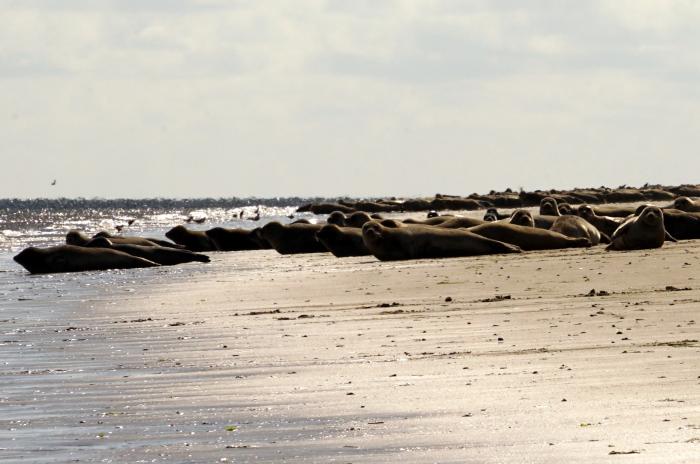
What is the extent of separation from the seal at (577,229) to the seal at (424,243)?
167cm

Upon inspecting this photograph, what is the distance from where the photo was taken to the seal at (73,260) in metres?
21.0

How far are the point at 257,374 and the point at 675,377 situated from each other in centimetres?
253

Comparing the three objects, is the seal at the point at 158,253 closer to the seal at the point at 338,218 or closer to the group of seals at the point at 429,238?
the group of seals at the point at 429,238

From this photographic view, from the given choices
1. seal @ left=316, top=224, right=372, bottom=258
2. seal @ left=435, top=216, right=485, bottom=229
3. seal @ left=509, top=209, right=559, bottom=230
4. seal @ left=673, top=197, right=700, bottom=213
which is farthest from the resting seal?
seal @ left=316, top=224, right=372, bottom=258

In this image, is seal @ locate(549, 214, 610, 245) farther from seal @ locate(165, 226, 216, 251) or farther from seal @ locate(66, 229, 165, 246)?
seal @ locate(165, 226, 216, 251)

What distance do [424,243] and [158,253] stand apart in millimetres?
5963

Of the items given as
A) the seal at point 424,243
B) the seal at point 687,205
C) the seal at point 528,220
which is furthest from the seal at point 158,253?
the seal at point 687,205

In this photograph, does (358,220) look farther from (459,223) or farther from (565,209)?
(565,209)

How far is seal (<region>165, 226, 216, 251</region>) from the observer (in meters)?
28.3

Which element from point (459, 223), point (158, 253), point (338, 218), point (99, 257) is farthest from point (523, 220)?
point (99, 257)

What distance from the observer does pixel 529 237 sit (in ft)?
61.2

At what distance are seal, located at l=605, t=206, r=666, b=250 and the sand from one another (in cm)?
→ 262

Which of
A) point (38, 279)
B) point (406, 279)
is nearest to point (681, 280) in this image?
point (406, 279)

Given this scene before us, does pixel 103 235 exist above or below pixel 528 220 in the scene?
below
